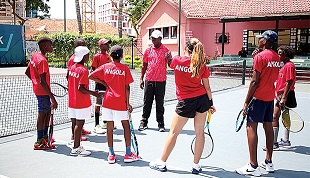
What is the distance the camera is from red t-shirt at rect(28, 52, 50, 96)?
5.50 m

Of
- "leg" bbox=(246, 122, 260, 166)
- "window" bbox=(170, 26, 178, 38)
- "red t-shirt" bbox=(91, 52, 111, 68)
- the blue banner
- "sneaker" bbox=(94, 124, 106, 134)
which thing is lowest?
"sneaker" bbox=(94, 124, 106, 134)

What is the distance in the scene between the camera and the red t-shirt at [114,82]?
16.8ft

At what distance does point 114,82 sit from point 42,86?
1268 millimetres

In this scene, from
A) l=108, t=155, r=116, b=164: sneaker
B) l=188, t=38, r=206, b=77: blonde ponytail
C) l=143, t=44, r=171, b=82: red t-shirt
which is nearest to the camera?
l=188, t=38, r=206, b=77: blonde ponytail

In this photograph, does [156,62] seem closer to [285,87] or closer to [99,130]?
[99,130]

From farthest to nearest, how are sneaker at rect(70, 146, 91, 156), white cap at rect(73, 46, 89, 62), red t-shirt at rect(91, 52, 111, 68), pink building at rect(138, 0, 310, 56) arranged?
pink building at rect(138, 0, 310, 56) < red t-shirt at rect(91, 52, 111, 68) < sneaker at rect(70, 146, 91, 156) < white cap at rect(73, 46, 89, 62)

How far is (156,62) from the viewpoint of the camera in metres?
7.23

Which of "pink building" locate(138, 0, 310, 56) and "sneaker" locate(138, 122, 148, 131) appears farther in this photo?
"pink building" locate(138, 0, 310, 56)

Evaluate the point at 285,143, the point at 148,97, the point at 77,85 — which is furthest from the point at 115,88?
the point at 285,143

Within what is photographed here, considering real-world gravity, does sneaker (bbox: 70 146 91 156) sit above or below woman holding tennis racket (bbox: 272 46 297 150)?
below

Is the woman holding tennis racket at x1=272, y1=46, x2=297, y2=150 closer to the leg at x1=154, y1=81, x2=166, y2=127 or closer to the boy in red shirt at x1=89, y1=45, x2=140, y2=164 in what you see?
the leg at x1=154, y1=81, x2=166, y2=127

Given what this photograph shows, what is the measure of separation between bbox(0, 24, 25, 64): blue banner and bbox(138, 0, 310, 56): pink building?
1108 centimetres

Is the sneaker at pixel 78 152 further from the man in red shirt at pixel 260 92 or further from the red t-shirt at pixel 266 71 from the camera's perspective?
the red t-shirt at pixel 266 71

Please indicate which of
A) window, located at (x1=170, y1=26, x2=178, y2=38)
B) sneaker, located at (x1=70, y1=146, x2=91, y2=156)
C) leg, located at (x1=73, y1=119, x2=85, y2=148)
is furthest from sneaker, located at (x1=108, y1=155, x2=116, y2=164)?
window, located at (x1=170, y1=26, x2=178, y2=38)
